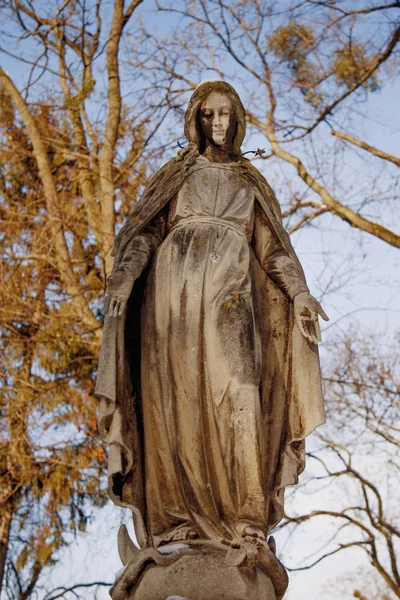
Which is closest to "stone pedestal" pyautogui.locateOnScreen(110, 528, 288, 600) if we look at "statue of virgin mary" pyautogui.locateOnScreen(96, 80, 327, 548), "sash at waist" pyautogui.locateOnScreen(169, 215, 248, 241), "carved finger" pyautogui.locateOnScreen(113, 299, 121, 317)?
"statue of virgin mary" pyautogui.locateOnScreen(96, 80, 327, 548)

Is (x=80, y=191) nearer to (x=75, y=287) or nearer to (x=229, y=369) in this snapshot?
(x=75, y=287)

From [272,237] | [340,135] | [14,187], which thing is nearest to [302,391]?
[272,237]

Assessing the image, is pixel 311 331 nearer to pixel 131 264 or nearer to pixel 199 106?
pixel 131 264

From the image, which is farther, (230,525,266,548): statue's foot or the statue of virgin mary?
the statue of virgin mary

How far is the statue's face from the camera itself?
6.70m

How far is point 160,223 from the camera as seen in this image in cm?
664

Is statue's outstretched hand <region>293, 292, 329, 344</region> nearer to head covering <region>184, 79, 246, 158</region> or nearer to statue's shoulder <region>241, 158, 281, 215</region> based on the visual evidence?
statue's shoulder <region>241, 158, 281, 215</region>

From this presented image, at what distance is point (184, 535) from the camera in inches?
226

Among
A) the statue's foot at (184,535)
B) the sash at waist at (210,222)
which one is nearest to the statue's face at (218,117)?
the sash at waist at (210,222)

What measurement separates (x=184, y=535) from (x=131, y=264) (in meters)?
1.42

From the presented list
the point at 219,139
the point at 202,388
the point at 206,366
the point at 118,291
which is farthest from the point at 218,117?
the point at 202,388

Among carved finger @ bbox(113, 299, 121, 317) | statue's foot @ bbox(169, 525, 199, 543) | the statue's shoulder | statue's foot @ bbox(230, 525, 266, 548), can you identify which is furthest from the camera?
the statue's shoulder

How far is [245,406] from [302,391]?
0.40 meters

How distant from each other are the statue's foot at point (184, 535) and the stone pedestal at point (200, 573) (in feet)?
0.26
